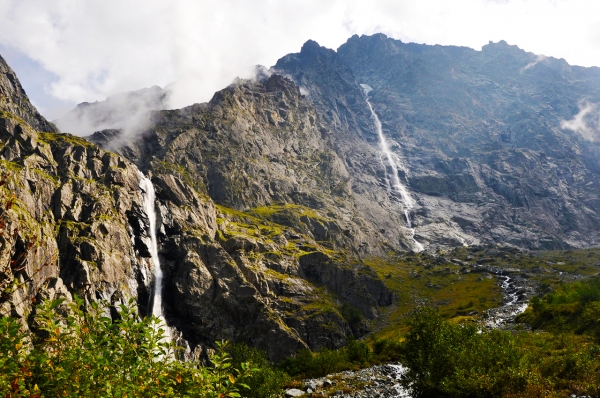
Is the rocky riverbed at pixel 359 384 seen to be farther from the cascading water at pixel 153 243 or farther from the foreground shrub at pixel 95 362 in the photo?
the cascading water at pixel 153 243

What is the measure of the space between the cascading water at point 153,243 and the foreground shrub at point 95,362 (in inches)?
3875

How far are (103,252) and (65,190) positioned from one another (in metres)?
29.8

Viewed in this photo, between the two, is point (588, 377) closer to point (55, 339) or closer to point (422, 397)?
point (422, 397)

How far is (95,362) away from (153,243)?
438 feet

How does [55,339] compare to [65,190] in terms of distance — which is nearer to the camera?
[55,339]

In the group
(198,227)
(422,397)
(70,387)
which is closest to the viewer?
(70,387)

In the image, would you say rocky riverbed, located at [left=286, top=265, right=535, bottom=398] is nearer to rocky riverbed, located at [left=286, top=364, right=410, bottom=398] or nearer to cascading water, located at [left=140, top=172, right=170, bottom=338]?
rocky riverbed, located at [left=286, top=364, right=410, bottom=398]

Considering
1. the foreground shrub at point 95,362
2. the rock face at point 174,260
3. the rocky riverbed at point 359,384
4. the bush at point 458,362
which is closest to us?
the foreground shrub at point 95,362

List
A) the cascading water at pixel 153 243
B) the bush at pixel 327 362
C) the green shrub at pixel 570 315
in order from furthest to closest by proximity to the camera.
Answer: the cascading water at pixel 153 243, the bush at pixel 327 362, the green shrub at pixel 570 315

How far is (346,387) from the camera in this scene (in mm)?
45000

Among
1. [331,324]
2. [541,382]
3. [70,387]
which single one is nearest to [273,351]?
[331,324]

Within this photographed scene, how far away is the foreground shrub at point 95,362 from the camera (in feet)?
29.9

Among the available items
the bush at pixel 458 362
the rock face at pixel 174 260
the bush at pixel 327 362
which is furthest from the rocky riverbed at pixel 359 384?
the rock face at pixel 174 260

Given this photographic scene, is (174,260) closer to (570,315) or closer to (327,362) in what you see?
(327,362)
